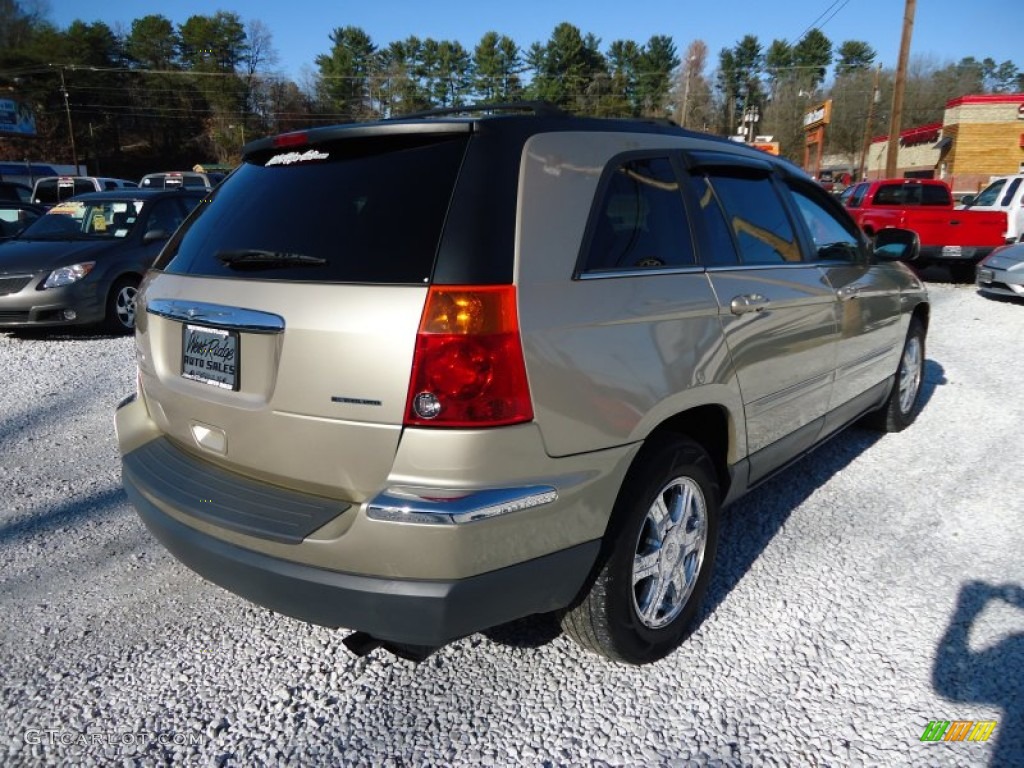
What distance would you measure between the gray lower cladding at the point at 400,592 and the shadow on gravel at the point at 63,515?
1.81 metres

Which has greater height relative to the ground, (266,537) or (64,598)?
(266,537)

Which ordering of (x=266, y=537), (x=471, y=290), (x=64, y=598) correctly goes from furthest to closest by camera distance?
1. (x=64, y=598)
2. (x=266, y=537)
3. (x=471, y=290)

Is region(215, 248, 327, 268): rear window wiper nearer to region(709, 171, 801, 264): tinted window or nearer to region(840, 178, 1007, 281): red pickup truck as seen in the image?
region(709, 171, 801, 264): tinted window

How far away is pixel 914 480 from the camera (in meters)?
4.18

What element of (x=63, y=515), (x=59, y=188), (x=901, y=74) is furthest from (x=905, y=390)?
(x=59, y=188)

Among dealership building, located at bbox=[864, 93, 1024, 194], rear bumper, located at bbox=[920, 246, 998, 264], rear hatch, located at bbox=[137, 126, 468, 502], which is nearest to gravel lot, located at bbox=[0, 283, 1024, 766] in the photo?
rear hatch, located at bbox=[137, 126, 468, 502]

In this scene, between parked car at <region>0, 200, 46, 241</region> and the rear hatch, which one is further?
parked car at <region>0, 200, 46, 241</region>

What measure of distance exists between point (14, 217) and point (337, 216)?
44.5 feet

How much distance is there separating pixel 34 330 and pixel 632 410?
27.1 ft

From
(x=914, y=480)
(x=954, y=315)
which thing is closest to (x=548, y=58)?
(x=954, y=315)

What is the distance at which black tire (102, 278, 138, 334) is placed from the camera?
7809mm

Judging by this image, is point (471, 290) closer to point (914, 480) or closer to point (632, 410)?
point (632, 410)

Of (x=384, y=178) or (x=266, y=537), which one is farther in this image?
(x=384, y=178)

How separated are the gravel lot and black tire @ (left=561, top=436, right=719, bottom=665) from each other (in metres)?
0.15
